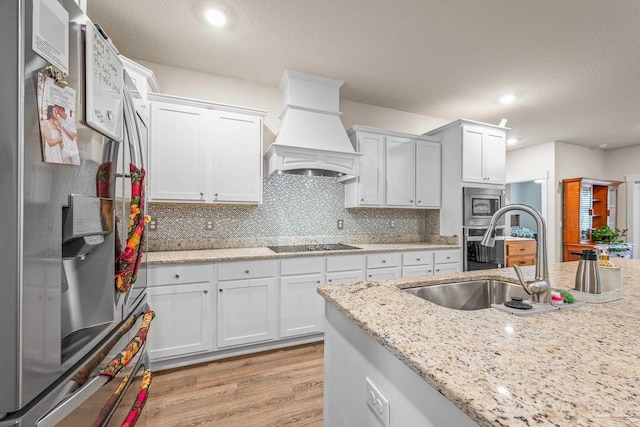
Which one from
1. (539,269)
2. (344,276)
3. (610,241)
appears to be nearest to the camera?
(539,269)

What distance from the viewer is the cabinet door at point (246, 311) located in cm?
244

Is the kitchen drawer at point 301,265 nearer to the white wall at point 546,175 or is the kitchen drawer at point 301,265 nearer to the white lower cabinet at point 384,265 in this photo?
the white lower cabinet at point 384,265

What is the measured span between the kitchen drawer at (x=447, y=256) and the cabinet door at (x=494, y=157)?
1030 mm

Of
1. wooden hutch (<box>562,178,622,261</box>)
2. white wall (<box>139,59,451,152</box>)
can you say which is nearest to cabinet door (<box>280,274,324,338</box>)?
white wall (<box>139,59,451,152</box>)

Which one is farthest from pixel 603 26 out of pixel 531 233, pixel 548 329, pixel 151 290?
pixel 531 233

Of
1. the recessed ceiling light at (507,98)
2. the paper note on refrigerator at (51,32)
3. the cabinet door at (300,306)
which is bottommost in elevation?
the cabinet door at (300,306)

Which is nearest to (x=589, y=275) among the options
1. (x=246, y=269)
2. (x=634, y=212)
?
(x=246, y=269)

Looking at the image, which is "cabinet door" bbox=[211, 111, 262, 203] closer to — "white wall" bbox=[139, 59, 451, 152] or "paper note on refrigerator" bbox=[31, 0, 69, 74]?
"white wall" bbox=[139, 59, 451, 152]

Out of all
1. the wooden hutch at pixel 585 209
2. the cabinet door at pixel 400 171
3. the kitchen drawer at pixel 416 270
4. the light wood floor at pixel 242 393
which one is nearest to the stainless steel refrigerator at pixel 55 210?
the light wood floor at pixel 242 393

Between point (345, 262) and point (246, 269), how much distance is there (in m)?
0.98

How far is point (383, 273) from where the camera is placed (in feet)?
10.1

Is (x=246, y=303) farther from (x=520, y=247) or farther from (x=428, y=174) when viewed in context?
(x=520, y=247)

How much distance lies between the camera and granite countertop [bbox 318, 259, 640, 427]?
0.47m

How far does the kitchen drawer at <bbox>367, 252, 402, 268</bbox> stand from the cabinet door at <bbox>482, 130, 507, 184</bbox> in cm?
164
